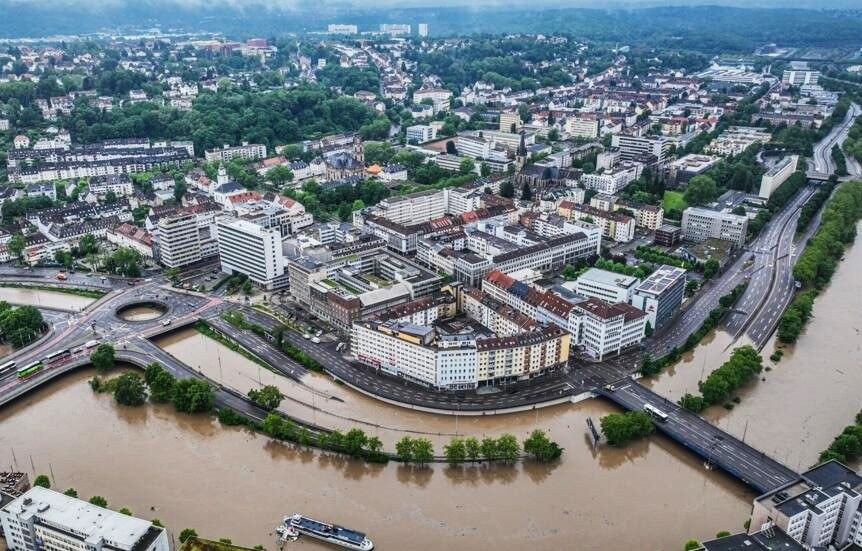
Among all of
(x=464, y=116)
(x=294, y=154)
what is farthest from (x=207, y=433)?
(x=464, y=116)

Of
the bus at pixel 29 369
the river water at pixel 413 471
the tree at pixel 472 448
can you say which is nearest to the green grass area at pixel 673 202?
the river water at pixel 413 471

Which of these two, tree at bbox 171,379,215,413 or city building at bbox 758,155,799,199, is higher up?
city building at bbox 758,155,799,199

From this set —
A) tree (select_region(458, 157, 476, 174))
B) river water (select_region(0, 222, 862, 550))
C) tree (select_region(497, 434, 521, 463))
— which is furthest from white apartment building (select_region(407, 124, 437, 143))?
tree (select_region(497, 434, 521, 463))

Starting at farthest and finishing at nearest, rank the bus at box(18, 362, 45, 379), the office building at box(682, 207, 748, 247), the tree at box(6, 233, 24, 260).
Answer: the office building at box(682, 207, 748, 247) < the tree at box(6, 233, 24, 260) < the bus at box(18, 362, 45, 379)

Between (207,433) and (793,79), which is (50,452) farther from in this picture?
(793,79)

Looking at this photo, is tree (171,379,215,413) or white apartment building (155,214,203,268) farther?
white apartment building (155,214,203,268)

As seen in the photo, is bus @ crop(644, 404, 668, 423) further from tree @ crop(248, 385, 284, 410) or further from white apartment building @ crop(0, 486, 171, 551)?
white apartment building @ crop(0, 486, 171, 551)
